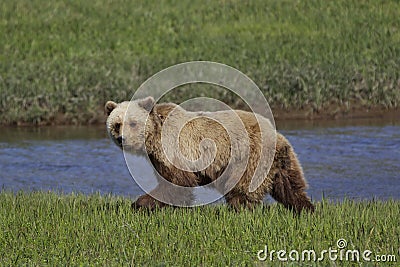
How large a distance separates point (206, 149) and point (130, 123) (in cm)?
62

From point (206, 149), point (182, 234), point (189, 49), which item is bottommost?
point (189, 49)

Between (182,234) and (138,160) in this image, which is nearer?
(182,234)

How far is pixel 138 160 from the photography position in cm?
1002

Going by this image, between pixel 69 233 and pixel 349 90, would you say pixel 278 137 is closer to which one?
pixel 69 233

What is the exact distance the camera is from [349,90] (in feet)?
51.0

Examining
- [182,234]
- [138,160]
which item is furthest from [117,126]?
[138,160]

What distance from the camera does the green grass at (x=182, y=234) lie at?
19.9ft

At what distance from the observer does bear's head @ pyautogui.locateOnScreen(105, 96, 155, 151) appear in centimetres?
700

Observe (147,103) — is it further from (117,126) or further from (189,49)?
(189,49)

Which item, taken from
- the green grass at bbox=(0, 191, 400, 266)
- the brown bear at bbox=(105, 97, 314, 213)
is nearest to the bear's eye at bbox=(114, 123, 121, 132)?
the brown bear at bbox=(105, 97, 314, 213)

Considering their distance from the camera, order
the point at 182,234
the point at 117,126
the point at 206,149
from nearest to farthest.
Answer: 1. the point at 182,234
2. the point at 117,126
3. the point at 206,149

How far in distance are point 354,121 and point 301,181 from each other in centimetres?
810

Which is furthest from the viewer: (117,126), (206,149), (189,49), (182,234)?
(189,49)

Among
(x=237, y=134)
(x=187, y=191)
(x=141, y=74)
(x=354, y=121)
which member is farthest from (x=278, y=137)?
(x=141, y=74)
